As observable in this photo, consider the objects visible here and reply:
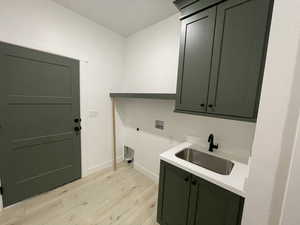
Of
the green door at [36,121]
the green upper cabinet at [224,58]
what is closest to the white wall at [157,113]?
the green upper cabinet at [224,58]

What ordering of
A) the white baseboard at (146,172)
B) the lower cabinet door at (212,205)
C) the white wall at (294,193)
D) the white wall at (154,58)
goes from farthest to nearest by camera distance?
the white baseboard at (146,172) → the white wall at (154,58) → the lower cabinet door at (212,205) → the white wall at (294,193)

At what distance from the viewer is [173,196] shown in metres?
1.34

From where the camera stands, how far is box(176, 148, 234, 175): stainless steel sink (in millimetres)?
1452

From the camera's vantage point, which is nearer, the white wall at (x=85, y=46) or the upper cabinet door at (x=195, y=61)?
the upper cabinet door at (x=195, y=61)

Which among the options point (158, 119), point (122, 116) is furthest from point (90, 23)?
point (158, 119)

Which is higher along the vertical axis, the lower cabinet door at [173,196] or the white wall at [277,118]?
the white wall at [277,118]

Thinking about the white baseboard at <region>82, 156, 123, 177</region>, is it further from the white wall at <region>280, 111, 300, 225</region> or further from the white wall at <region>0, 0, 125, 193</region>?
the white wall at <region>280, 111, 300, 225</region>

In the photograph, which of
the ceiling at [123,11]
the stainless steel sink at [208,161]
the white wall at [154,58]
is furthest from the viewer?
the white wall at [154,58]

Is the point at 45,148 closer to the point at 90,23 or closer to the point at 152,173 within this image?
the point at 152,173

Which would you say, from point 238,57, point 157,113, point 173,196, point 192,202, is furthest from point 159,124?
point 238,57

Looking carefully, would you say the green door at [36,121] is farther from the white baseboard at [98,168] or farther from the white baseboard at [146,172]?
the white baseboard at [146,172]

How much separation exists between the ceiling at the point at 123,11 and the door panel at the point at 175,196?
2.08 metres

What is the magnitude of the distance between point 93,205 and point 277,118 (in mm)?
2226

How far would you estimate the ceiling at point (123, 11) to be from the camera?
1.74m
